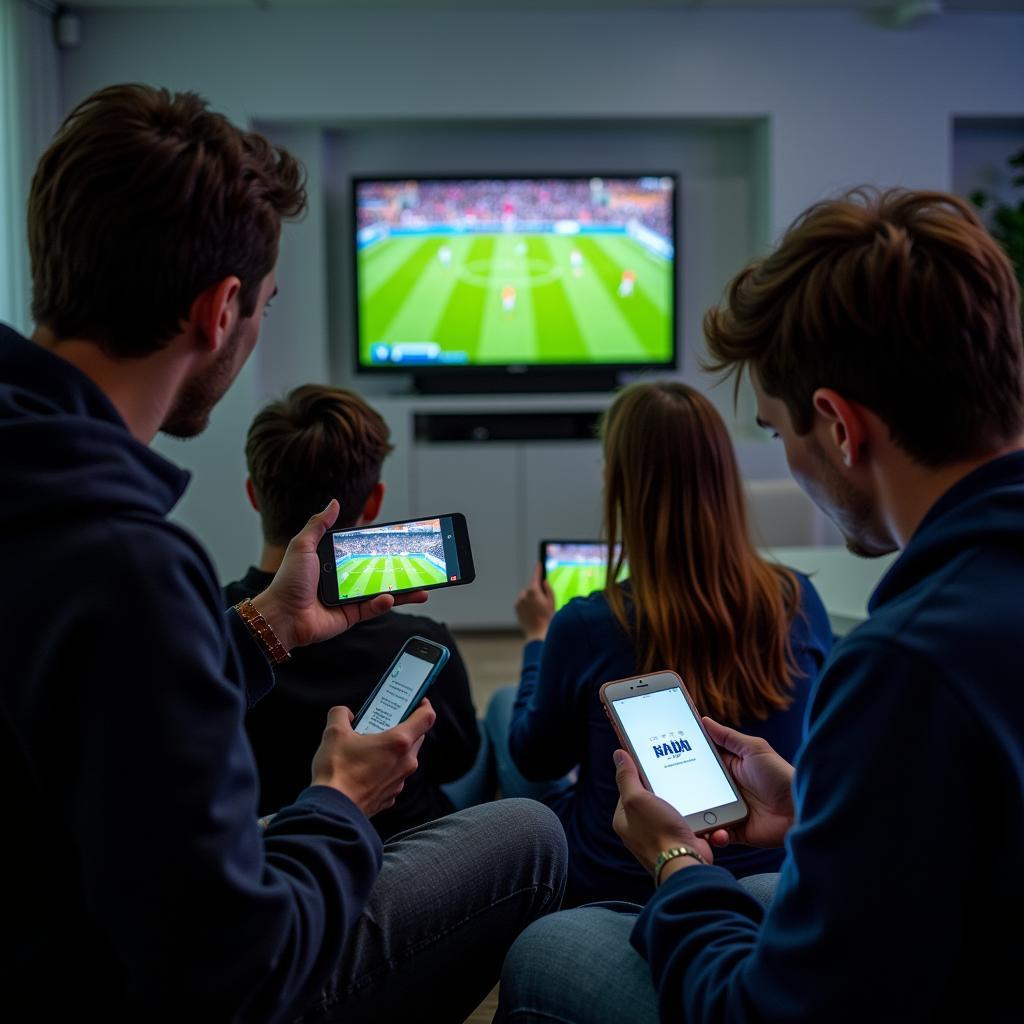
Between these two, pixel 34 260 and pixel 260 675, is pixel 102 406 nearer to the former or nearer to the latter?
pixel 34 260

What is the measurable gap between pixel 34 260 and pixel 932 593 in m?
0.76

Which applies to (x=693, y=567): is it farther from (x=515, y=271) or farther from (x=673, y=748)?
(x=515, y=271)

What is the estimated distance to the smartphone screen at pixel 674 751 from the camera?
106cm

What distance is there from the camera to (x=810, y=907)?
2.29 ft

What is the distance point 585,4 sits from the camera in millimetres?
4379

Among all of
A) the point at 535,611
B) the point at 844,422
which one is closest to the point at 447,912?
the point at 844,422

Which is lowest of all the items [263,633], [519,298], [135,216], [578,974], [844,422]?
[578,974]

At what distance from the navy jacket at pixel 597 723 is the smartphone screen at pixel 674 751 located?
0.20m

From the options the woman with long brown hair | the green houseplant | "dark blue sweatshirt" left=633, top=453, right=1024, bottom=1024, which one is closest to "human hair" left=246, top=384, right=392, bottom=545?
the woman with long brown hair

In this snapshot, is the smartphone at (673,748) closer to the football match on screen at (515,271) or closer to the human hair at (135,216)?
the human hair at (135,216)

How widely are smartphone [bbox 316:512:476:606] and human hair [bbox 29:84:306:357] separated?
50 cm

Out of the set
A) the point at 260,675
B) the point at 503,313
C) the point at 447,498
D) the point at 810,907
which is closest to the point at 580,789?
the point at 260,675

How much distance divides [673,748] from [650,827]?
0.57ft

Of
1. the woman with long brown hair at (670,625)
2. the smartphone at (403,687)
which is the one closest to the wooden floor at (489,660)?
the woman with long brown hair at (670,625)
